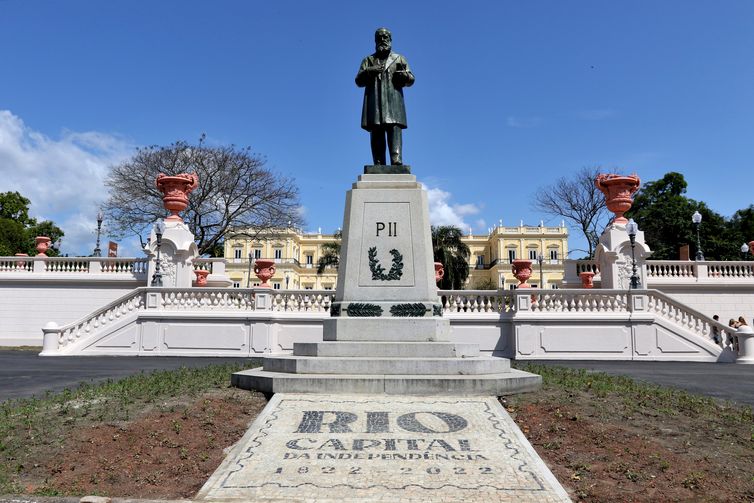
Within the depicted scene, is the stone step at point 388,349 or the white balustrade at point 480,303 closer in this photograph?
the stone step at point 388,349

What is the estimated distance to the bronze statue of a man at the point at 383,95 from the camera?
11406mm

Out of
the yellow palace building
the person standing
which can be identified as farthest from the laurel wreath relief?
the yellow palace building

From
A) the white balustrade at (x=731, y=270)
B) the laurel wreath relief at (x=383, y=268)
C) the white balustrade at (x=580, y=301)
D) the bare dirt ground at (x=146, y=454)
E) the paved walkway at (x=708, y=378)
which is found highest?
the white balustrade at (x=731, y=270)

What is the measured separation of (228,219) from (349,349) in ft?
91.2

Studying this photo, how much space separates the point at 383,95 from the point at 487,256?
75640mm

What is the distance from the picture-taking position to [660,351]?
18016 millimetres

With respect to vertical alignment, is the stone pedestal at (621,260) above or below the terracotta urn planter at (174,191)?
below

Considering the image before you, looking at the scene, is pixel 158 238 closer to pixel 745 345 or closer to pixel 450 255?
pixel 745 345

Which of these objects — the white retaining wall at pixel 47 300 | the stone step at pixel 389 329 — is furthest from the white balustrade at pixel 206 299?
the stone step at pixel 389 329

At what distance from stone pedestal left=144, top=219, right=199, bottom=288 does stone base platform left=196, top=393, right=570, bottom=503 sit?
17.8m

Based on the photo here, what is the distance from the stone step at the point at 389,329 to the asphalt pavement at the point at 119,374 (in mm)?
4738

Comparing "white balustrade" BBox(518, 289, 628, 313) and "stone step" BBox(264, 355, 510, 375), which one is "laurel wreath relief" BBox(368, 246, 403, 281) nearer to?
"stone step" BBox(264, 355, 510, 375)

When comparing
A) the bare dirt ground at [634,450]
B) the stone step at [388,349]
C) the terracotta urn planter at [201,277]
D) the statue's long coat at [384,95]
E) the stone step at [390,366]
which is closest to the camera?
the bare dirt ground at [634,450]

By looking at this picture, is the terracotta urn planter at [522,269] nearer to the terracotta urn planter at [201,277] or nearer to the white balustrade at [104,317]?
the terracotta urn planter at [201,277]
